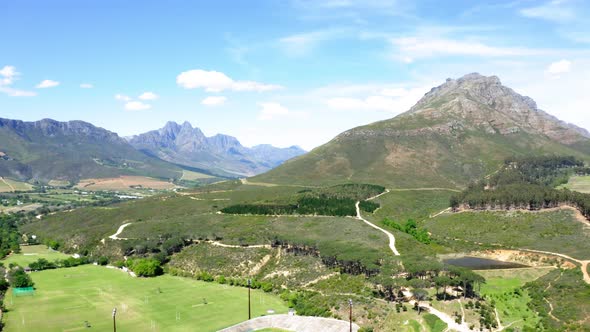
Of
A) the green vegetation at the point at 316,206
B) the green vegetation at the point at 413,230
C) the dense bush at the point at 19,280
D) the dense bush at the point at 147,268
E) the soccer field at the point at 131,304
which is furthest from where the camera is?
the green vegetation at the point at 316,206

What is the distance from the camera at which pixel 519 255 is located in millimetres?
116750

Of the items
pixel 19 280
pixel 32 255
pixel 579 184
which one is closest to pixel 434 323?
pixel 19 280

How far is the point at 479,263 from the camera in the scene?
379 feet

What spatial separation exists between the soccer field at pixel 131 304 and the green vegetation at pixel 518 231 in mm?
67230

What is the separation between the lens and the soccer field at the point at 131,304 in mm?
84250

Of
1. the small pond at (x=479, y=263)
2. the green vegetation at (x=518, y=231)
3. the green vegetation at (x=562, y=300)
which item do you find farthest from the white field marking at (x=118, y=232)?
the green vegetation at (x=562, y=300)

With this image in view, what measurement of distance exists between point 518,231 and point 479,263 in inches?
1056

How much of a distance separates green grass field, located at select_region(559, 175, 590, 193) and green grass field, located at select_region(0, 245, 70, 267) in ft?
574

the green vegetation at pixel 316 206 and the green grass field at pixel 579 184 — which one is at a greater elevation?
the green grass field at pixel 579 184

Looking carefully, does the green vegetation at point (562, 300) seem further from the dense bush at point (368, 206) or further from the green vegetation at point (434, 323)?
the dense bush at point (368, 206)

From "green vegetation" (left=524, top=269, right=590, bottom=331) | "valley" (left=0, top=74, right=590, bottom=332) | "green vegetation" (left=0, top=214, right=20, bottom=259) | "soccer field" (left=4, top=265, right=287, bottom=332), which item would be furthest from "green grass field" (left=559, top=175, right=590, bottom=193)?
"green vegetation" (left=0, top=214, right=20, bottom=259)

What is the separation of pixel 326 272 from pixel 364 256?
9.28 meters

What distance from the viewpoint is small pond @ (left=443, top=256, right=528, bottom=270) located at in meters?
111

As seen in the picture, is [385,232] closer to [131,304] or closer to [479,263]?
[479,263]
